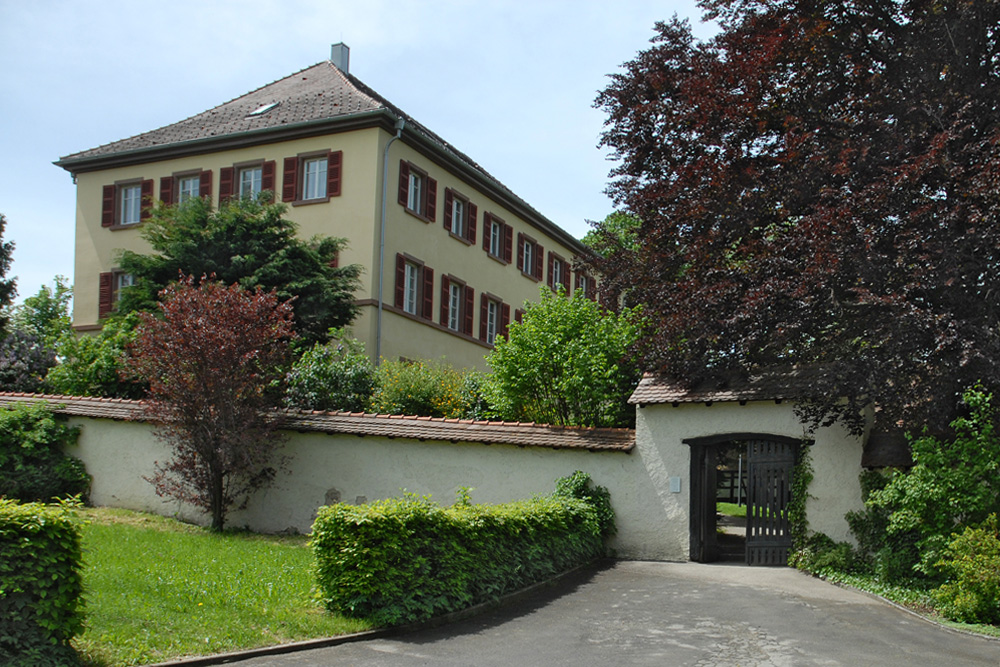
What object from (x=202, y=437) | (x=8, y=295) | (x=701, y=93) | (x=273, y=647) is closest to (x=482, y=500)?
(x=202, y=437)

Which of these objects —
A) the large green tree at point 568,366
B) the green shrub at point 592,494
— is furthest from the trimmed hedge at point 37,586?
the large green tree at point 568,366

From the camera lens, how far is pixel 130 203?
33719mm

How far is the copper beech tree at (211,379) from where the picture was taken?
18.4 m

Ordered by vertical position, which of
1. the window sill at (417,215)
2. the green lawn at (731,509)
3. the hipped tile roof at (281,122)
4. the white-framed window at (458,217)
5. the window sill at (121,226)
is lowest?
the green lawn at (731,509)

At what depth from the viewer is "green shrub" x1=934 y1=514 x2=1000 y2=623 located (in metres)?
13.0

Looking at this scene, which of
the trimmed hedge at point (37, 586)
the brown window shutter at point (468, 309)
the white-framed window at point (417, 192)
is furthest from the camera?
the brown window shutter at point (468, 309)

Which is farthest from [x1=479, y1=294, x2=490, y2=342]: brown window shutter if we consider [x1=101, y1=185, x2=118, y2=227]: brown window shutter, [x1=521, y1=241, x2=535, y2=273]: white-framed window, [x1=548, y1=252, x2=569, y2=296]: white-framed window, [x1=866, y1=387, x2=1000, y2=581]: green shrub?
[x1=866, y1=387, x2=1000, y2=581]: green shrub

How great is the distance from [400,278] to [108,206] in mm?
10738

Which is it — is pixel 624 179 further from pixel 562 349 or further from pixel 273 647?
pixel 273 647

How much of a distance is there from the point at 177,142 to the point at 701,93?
2013cm

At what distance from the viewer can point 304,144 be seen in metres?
30.8

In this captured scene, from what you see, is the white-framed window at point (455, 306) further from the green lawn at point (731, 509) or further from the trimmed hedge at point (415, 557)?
the trimmed hedge at point (415, 557)

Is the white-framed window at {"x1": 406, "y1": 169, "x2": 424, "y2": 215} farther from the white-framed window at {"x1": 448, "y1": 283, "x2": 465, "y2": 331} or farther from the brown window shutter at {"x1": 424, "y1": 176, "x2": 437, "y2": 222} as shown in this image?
the white-framed window at {"x1": 448, "y1": 283, "x2": 465, "y2": 331}

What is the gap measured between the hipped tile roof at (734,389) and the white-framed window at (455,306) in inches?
599
